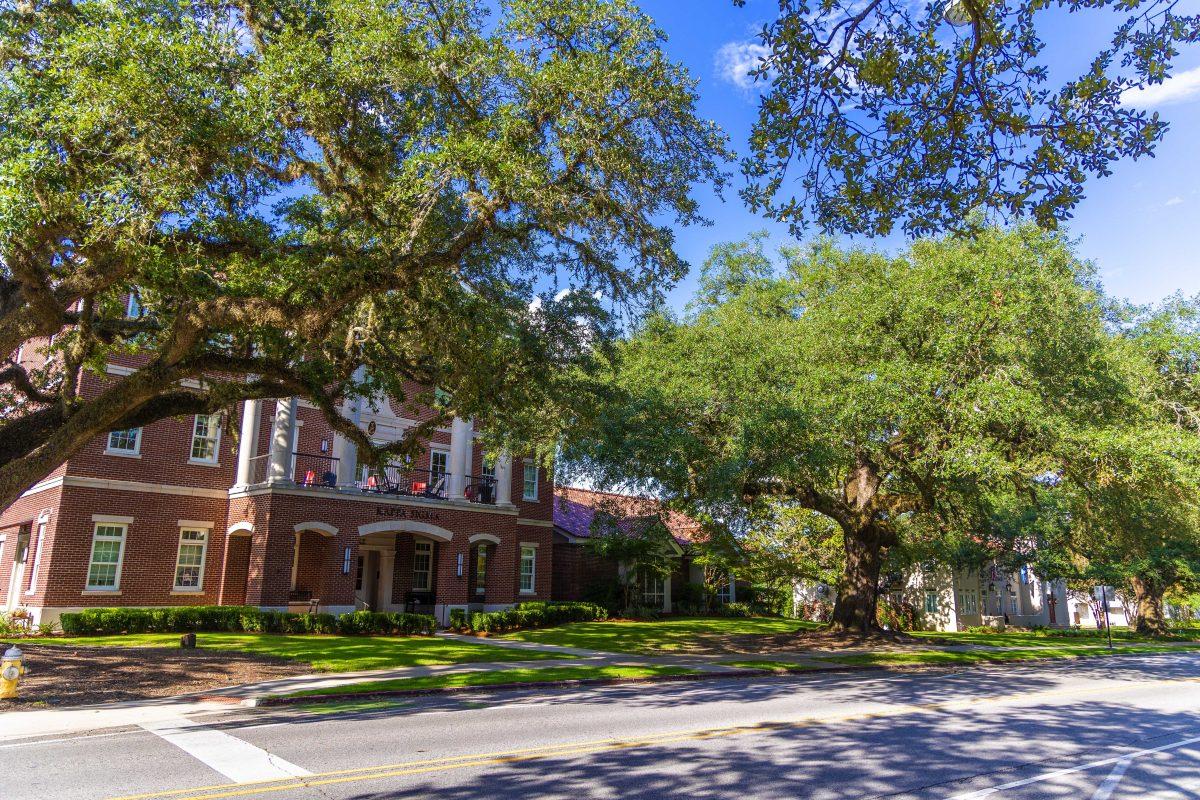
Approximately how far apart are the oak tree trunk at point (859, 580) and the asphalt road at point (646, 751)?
36.3ft

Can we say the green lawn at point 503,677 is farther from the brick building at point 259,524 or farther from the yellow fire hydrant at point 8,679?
the brick building at point 259,524

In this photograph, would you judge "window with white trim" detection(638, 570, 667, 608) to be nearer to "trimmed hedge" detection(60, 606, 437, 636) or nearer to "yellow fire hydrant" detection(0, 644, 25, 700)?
"trimmed hedge" detection(60, 606, 437, 636)

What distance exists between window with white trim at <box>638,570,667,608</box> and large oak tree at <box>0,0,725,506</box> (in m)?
22.9

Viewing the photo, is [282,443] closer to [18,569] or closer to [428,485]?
[428,485]

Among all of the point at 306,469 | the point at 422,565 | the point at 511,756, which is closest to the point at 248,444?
the point at 306,469

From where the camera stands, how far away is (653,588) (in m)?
37.7

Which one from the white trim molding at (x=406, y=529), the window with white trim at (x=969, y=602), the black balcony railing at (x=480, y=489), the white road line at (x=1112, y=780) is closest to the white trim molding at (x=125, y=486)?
the white trim molding at (x=406, y=529)

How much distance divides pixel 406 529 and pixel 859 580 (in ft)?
50.8

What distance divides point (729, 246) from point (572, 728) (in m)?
23.6

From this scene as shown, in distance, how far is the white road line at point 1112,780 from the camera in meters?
6.77

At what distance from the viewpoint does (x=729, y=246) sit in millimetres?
30078

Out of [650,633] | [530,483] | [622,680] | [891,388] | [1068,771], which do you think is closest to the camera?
[1068,771]

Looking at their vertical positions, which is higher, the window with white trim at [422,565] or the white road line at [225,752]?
the window with white trim at [422,565]

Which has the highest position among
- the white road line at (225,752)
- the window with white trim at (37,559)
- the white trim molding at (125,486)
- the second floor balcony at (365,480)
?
the second floor balcony at (365,480)
